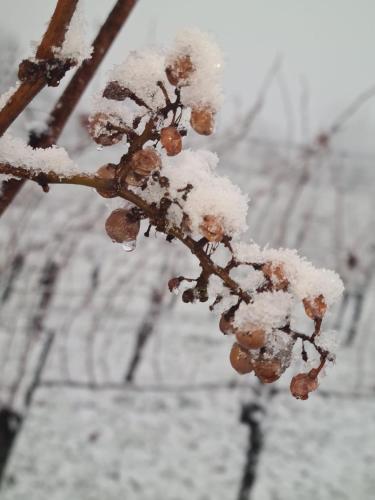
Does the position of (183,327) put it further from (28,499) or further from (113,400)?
(28,499)

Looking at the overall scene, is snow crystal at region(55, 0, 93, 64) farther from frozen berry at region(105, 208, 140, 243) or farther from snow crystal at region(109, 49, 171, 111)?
frozen berry at region(105, 208, 140, 243)

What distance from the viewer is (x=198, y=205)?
41cm

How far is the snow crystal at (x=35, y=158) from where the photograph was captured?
1.22ft

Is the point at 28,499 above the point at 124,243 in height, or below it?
below

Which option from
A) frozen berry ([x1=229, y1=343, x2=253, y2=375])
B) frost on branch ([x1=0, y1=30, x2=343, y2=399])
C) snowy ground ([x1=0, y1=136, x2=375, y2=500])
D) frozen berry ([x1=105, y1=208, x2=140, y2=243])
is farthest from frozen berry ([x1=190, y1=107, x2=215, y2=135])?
snowy ground ([x1=0, y1=136, x2=375, y2=500])

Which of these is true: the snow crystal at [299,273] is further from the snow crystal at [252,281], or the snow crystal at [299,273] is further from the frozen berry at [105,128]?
the frozen berry at [105,128]

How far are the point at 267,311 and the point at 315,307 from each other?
0.05m

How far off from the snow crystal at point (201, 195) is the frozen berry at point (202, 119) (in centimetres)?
4

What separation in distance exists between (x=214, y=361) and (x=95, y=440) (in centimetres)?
166

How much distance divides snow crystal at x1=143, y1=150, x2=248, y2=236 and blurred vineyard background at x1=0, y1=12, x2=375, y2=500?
2.19m

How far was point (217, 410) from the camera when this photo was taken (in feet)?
13.8

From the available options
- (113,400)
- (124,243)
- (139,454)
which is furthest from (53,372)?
(124,243)

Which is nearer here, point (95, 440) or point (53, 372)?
point (95, 440)

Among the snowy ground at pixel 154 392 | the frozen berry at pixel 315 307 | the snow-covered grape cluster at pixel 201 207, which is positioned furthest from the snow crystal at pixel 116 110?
the snowy ground at pixel 154 392
